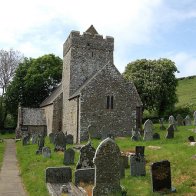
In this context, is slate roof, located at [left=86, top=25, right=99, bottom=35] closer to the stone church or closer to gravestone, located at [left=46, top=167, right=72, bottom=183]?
the stone church

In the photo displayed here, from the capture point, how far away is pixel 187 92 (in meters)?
63.1

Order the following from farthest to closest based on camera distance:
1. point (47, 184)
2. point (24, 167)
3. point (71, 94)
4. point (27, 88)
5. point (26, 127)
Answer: point (27, 88)
point (26, 127)
point (71, 94)
point (24, 167)
point (47, 184)

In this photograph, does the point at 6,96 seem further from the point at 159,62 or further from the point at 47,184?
the point at 47,184

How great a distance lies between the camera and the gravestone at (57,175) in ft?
38.7

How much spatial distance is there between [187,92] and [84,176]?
54.7 m

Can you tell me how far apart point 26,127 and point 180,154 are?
2491 centimetres

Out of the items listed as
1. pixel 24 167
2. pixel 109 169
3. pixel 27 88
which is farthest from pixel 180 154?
pixel 27 88

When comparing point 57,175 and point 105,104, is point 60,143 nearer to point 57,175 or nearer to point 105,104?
point 57,175

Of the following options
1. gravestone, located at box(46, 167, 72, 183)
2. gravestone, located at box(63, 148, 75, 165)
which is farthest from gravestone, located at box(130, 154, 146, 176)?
gravestone, located at box(63, 148, 75, 165)

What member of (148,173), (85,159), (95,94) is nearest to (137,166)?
(148,173)

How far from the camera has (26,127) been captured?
3641 cm

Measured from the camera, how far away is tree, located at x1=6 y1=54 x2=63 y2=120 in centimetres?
4647

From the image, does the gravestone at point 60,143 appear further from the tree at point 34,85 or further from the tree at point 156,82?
the tree at point 34,85

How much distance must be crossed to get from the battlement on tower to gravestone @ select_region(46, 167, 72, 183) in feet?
70.2
